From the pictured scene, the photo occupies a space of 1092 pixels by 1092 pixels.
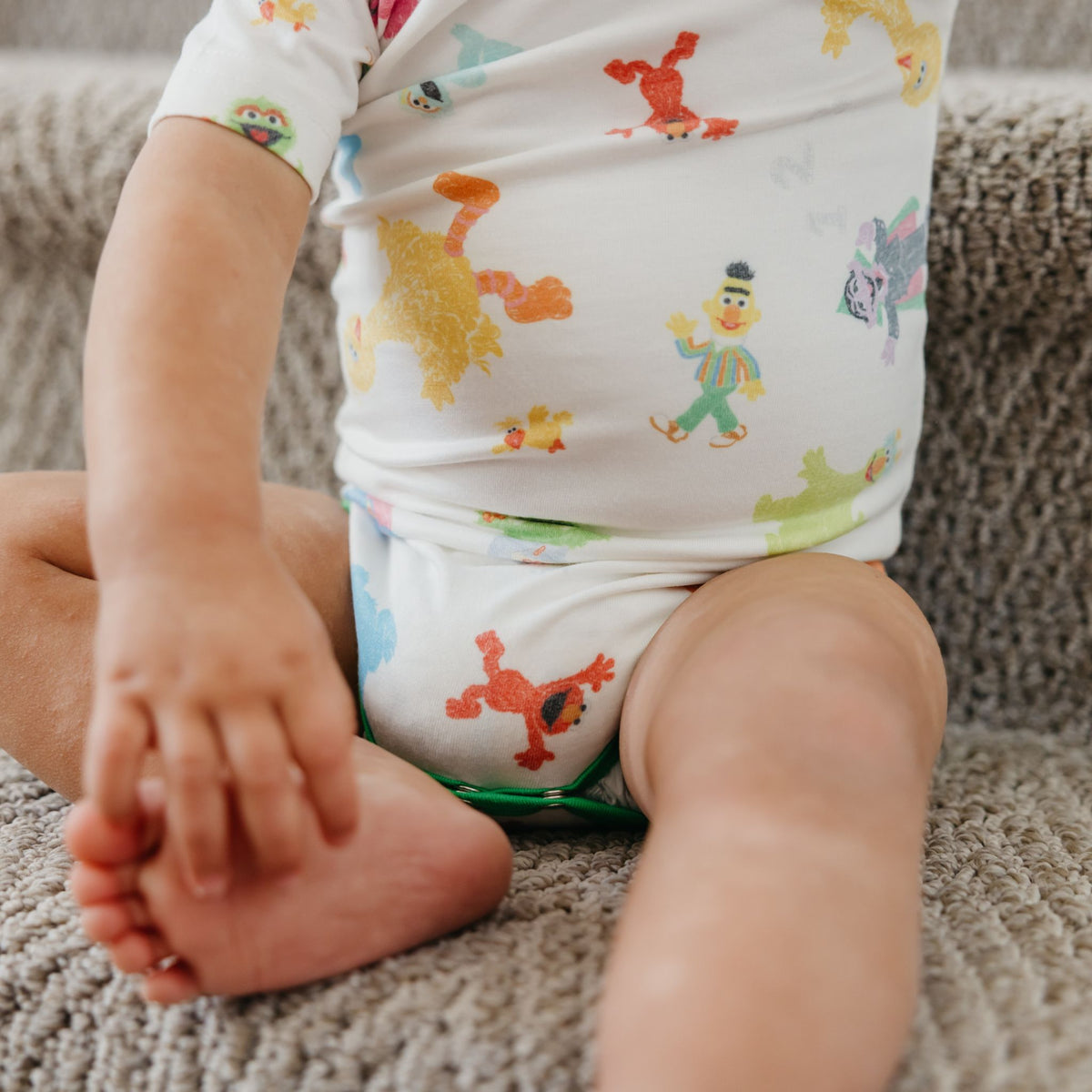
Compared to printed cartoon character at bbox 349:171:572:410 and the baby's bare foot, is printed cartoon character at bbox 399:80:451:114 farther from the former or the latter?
the baby's bare foot

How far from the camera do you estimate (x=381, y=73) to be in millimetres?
589

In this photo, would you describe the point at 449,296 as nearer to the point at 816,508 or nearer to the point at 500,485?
the point at 500,485

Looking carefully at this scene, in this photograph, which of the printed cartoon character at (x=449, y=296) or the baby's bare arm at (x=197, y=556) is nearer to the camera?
the baby's bare arm at (x=197, y=556)

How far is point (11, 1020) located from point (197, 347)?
0.29 metres

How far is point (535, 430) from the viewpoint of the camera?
607 mm

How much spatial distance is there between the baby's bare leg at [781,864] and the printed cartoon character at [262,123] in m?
0.30

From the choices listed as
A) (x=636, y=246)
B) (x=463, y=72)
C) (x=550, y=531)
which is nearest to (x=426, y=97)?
(x=463, y=72)

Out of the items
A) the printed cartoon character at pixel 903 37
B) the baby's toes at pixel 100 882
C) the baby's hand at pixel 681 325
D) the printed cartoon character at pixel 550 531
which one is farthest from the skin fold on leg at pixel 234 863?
the printed cartoon character at pixel 903 37

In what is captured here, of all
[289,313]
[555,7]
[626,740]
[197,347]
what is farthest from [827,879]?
[289,313]

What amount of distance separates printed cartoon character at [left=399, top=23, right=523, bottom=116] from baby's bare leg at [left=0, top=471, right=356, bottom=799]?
250 mm

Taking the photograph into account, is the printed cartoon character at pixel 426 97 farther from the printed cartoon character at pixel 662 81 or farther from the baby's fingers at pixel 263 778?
the baby's fingers at pixel 263 778

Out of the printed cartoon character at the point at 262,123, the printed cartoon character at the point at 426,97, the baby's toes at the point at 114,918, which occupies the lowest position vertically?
the baby's toes at the point at 114,918

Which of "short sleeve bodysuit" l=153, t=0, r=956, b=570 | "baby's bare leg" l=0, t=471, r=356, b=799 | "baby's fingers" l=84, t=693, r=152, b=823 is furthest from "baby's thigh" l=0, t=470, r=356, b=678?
"baby's fingers" l=84, t=693, r=152, b=823

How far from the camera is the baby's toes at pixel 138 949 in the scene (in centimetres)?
42
